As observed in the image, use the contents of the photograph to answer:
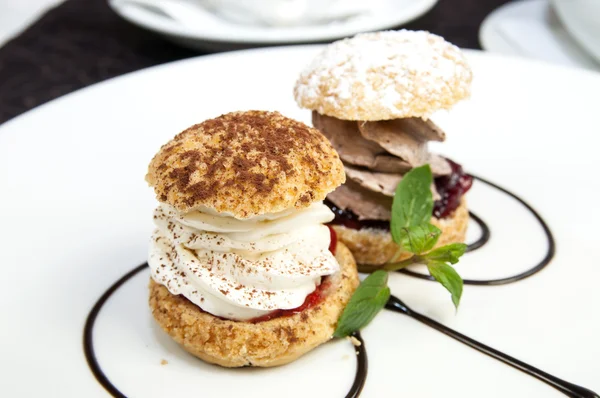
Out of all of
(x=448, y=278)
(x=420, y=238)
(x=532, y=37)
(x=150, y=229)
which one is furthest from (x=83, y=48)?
(x=448, y=278)

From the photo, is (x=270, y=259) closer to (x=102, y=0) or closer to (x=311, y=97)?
(x=311, y=97)

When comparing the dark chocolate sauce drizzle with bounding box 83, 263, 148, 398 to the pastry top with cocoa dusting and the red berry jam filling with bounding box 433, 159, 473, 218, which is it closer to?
the pastry top with cocoa dusting

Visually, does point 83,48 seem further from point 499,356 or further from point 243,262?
point 499,356

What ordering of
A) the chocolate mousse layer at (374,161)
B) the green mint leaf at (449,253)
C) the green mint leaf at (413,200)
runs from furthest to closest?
the chocolate mousse layer at (374,161), the green mint leaf at (413,200), the green mint leaf at (449,253)

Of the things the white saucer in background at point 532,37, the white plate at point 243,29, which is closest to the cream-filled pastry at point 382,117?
the white plate at point 243,29

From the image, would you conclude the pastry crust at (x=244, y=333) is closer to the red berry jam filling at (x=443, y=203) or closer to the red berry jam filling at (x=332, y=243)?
the red berry jam filling at (x=332, y=243)

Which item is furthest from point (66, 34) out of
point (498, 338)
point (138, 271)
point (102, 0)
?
point (498, 338)
